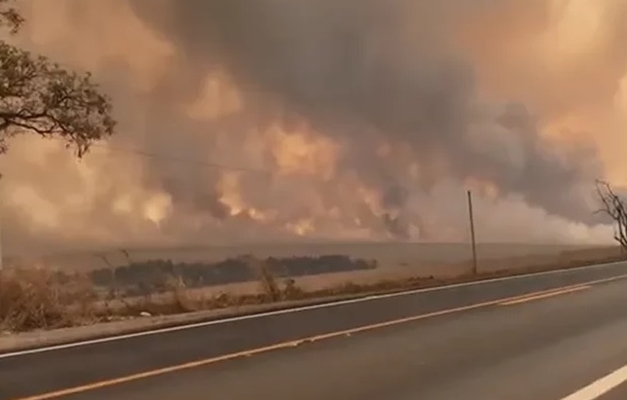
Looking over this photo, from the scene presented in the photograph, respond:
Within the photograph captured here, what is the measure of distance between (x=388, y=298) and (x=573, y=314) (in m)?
5.38

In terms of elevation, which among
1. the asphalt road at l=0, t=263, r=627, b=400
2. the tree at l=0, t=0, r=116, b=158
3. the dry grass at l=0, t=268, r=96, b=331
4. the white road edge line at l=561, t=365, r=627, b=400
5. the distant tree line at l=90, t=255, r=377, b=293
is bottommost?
the white road edge line at l=561, t=365, r=627, b=400

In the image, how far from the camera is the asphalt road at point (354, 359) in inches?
345

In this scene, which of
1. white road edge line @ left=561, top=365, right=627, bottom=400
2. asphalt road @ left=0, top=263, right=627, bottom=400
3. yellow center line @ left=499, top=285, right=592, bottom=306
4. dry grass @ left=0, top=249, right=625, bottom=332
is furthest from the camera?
yellow center line @ left=499, top=285, right=592, bottom=306

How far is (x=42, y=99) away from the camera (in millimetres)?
22047

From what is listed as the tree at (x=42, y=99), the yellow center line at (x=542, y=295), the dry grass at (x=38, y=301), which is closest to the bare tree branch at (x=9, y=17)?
the tree at (x=42, y=99)

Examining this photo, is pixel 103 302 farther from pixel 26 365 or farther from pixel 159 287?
pixel 26 365

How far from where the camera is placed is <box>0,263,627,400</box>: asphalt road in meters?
8.77

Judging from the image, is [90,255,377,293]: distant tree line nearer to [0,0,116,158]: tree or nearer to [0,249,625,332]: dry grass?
[0,249,625,332]: dry grass

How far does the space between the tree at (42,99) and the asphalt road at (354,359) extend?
28.9ft

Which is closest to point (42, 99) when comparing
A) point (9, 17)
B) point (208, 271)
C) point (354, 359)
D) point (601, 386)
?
point (9, 17)

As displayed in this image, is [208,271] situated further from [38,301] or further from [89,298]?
[38,301]

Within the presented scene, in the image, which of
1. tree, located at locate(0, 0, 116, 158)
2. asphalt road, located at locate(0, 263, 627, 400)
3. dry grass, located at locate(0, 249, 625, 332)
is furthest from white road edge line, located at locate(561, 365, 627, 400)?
tree, located at locate(0, 0, 116, 158)

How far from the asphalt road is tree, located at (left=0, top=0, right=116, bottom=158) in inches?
347

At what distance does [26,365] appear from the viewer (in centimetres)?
1051
